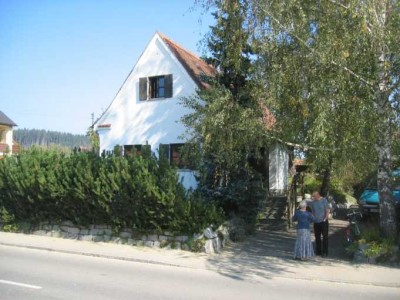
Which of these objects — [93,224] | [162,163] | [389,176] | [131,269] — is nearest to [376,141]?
[389,176]

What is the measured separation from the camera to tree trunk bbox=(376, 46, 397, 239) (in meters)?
11.1

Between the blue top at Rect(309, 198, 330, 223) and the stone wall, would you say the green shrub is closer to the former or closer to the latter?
the blue top at Rect(309, 198, 330, 223)

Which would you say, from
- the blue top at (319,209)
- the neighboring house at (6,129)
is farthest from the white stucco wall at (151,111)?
the neighboring house at (6,129)

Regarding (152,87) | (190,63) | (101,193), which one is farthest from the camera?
(152,87)

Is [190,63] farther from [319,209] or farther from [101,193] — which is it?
[319,209]

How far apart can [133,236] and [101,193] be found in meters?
1.71

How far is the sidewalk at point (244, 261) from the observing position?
32.6 feet

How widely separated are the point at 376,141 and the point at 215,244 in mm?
5370

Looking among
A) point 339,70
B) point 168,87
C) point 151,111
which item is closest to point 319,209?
point 339,70

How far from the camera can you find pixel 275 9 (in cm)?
1138

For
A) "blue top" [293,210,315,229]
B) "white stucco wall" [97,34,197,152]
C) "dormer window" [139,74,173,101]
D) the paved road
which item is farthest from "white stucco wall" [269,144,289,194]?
the paved road

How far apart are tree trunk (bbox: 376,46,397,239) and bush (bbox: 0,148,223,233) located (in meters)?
4.83

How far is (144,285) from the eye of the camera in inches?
351

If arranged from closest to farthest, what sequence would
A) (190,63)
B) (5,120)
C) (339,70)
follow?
1. (339,70)
2. (190,63)
3. (5,120)
